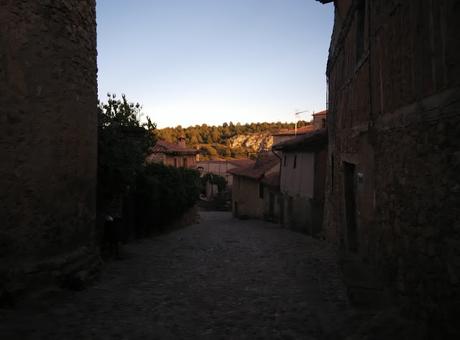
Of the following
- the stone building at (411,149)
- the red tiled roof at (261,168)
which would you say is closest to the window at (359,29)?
the stone building at (411,149)

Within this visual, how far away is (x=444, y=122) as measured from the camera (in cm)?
380

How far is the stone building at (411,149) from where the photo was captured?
371 centimetres

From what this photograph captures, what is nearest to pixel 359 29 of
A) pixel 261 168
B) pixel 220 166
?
pixel 261 168

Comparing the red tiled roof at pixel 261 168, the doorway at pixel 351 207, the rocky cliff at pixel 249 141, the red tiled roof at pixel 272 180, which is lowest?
the doorway at pixel 351 207

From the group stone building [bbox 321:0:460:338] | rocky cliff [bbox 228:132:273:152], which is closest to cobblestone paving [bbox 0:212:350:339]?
stone building [bbox 321:0:460:338]

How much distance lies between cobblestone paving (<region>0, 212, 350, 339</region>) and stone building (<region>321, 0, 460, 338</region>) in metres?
1.08

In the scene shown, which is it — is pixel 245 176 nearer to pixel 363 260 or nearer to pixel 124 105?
pixel 124 105

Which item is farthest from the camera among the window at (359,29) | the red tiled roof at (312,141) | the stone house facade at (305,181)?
the stone house facade at (305,181)

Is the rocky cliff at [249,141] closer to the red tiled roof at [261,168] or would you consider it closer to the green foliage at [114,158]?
the red tiled roof at [261,168]

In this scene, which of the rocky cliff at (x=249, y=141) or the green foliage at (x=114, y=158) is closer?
the green foliage at (x=114, y=158)

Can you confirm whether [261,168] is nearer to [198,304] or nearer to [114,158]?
[114,158]

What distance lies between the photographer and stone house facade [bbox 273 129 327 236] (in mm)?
16641

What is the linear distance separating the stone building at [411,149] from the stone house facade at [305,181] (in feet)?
26.5

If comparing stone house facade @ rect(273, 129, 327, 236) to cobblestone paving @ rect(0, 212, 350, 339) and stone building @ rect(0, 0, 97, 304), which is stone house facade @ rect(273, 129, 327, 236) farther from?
stone building @ rect(0, 0, 97, 304)
